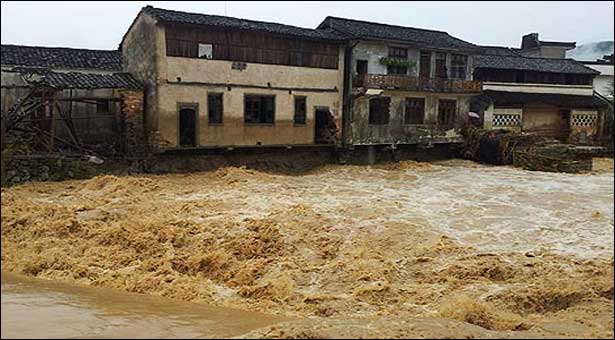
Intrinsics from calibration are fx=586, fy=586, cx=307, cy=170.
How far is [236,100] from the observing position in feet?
62.8

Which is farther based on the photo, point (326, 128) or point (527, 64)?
point (527, 64)

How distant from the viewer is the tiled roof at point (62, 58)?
20.1m

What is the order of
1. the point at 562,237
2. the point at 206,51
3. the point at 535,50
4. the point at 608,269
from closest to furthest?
1. the point at 608,269
2. the point at 562,237
3. the point at 206,51
4. the point at 535,50

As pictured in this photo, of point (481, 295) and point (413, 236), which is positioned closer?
point (481, 295)

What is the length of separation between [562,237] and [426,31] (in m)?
16.0

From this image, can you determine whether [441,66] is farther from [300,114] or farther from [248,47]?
[248,47]

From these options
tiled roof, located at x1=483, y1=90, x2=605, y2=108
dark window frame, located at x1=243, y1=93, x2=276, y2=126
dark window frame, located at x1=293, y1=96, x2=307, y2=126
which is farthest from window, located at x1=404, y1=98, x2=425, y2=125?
dark window frame, located at x1=243, y1=93, x2=276, y2=126

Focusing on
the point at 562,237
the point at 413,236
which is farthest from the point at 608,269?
the point at 413,236

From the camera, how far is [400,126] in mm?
→ 23031

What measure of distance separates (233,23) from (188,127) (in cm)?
368

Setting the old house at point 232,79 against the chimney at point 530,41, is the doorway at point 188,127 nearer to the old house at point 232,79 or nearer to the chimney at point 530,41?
the old house at point 232,79

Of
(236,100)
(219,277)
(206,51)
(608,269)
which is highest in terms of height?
(206,51)

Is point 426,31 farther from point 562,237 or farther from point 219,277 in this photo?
point 219,277

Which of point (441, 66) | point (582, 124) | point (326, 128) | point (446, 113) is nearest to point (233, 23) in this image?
point (326, 128)
